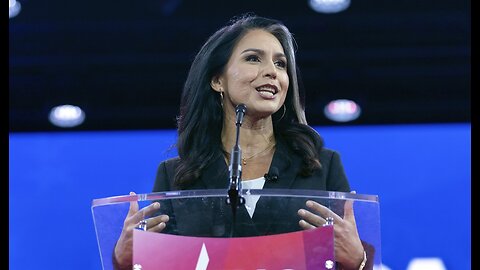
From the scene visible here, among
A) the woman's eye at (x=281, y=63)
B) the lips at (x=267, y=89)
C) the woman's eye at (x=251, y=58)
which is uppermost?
the woman's eye at (x=251, y=58)

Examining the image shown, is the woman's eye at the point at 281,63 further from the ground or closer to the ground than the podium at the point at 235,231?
further from the ground

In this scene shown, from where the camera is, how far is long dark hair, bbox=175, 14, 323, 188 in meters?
2.31

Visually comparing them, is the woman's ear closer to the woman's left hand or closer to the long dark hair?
the long dark hair

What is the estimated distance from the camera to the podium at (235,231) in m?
1.75

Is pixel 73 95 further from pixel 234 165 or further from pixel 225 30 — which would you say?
pixel 234 165

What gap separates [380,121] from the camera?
5211 mm

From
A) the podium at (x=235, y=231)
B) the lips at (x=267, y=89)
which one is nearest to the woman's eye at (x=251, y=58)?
the lips at (x=267, y=89)

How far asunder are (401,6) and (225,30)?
2.43 metres

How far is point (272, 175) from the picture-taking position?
224 cm

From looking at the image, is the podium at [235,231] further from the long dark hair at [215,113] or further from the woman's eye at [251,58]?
the woman's eye at [251,58]

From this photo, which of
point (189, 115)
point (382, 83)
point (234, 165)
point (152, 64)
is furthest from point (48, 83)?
point (234, 165)

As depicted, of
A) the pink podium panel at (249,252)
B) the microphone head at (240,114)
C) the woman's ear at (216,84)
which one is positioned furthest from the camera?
the woman's ear at (216,84)

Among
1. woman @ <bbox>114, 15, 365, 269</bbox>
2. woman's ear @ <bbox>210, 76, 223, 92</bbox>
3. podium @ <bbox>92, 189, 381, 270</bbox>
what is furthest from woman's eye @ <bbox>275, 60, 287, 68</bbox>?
podium @ <bbox>92, 189, 381, 270</bbox>

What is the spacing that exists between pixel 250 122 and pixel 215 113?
14cm
